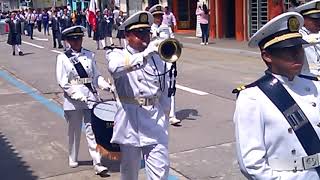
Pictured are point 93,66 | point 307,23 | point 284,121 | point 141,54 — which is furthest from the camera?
point 93,66

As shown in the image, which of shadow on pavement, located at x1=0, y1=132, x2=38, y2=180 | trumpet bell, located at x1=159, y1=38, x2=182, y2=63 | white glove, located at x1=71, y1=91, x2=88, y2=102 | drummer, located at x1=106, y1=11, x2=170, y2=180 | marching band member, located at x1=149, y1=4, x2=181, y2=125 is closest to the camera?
trumpet bell, located at x1=159, y1=38, x2=182, y2=63

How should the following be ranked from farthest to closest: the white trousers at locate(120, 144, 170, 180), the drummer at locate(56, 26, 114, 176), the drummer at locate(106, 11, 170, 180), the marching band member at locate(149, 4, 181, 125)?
the marching band member at locate(149, 4, 181, 125) < the drummer at locate(56, 26, 114, 176) < the drummer at locate(106, 11, 170, 180) < the white trousers at locate(120, 144, 170, 180)

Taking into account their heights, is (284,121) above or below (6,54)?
above

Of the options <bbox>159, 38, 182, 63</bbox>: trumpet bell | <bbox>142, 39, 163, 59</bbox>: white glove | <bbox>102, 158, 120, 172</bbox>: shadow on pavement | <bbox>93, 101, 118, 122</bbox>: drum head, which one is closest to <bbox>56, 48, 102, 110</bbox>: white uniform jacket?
<bbox>93, 101, 118, 122</bbox>: drum head

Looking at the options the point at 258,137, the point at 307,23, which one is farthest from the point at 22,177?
the point at 258,137

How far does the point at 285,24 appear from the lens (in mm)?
3135

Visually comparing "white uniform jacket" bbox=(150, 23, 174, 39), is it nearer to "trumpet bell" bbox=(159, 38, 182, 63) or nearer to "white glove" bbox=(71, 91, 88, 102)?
"white glove" bbox=(71, 91, 88, 102)

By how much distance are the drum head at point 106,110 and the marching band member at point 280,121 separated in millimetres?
3864

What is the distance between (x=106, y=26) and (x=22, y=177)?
19.1 m

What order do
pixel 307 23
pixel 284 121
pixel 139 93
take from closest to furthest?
pixel 284 121
pixel 139 93
pixel 307 23

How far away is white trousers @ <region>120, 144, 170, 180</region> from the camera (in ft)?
16.2

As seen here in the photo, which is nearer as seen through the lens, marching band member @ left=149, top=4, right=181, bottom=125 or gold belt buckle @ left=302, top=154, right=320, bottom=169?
gold belt buckle @ left=302, top=154, right=320, bottom=169

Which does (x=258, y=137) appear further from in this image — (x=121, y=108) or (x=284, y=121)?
(x=121, y=108)

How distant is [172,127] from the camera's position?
935cm
